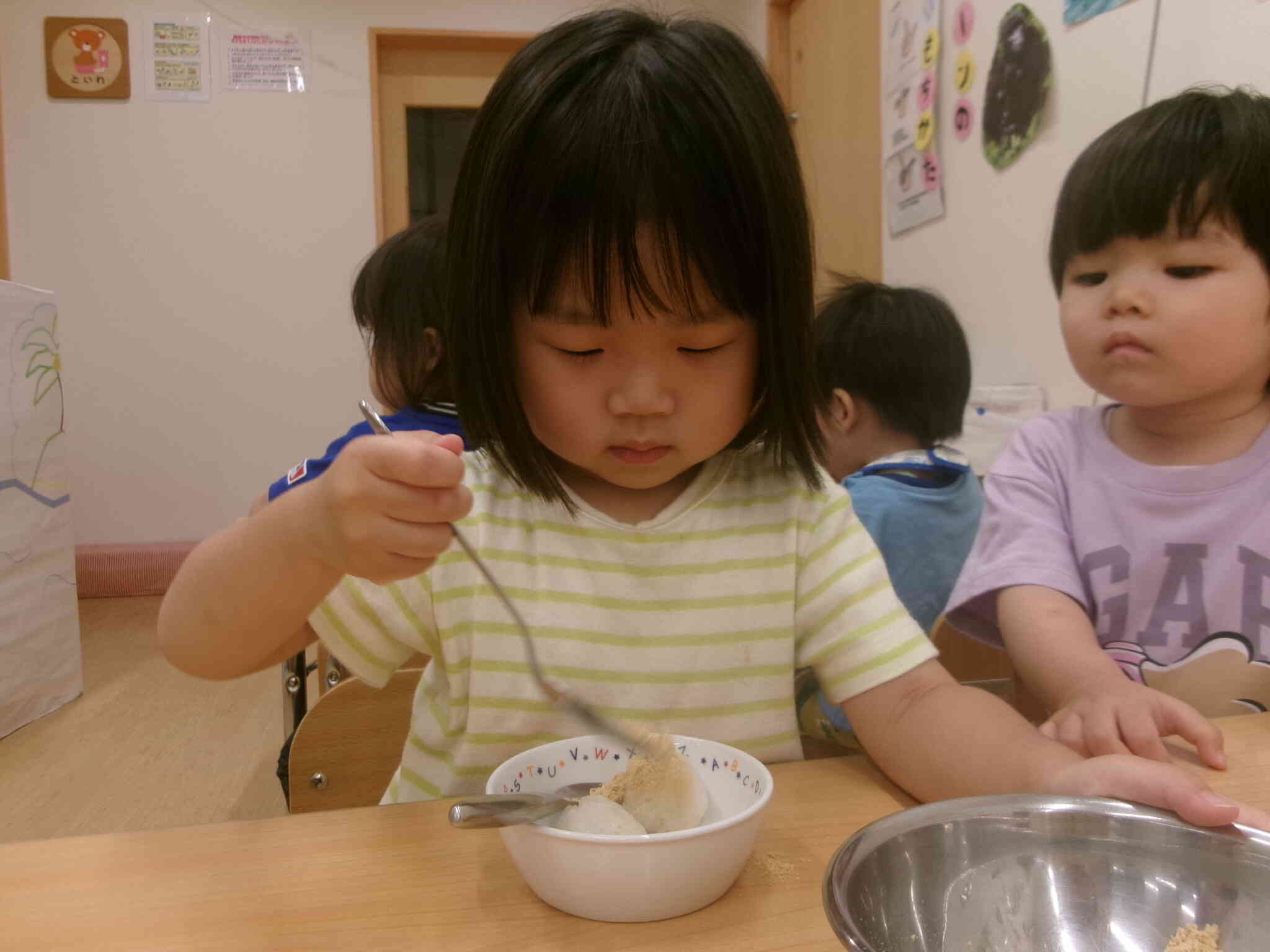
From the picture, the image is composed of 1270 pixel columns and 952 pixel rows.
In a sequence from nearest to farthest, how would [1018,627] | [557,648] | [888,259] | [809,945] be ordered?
[809,945] → [557,648] → [1018,627] → [888,259]

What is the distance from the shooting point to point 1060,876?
1.32 feet

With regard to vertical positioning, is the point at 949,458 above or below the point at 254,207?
below

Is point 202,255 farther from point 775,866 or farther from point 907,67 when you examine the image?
point 775,866

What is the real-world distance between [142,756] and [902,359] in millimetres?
1654

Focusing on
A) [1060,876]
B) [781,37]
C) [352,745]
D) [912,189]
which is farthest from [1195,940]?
[781,37]

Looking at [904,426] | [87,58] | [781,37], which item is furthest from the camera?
[87,58]

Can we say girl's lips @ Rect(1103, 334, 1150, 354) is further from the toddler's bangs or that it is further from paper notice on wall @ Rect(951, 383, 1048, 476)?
paper notice on wall @ Rect(951, 383, 1048, 476)

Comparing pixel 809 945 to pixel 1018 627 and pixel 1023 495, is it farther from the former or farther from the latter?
pixel 1023 495

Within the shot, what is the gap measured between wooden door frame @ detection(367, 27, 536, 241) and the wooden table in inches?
124

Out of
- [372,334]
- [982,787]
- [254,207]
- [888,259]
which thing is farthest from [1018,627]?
[254,207]

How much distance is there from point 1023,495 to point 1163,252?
232mm

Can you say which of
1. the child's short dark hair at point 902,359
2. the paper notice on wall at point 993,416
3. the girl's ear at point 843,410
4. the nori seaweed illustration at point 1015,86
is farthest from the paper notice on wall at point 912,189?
the girl's ear at point 843,410

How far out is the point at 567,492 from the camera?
716mm

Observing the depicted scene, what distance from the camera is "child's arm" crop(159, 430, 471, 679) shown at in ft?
1.47
